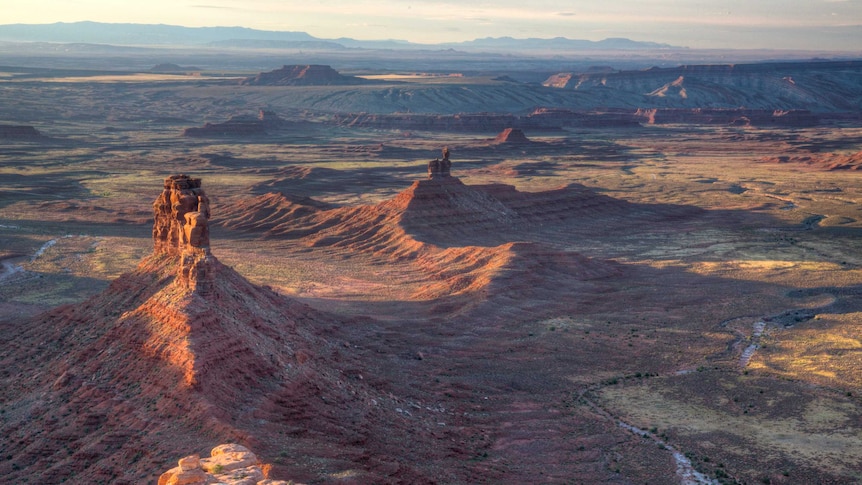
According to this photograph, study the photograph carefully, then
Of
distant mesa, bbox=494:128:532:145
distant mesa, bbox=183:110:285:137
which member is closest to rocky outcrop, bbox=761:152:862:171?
distant mesa, bbox=494:128:532:145

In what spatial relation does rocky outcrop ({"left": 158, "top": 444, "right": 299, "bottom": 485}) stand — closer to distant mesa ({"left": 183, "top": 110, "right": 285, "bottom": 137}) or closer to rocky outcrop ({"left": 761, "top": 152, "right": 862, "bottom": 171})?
rocky outcrop ({"left": 761, "top": 152, "right": 862, "bottom": 171})

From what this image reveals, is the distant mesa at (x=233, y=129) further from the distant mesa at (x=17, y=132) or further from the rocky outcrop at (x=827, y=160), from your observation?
the rocky outcrop at (x=827, y=160)

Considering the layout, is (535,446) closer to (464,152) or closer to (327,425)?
(327,425)

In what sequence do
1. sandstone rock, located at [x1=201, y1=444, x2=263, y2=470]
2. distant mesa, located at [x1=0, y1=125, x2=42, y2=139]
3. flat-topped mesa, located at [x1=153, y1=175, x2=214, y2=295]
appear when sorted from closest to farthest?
sandstone rock, located at [x1=201, y1=444, x2=263, y2=470] → flat-topped mesa, located at [x1=153, y1=175, x2=214, y2=295] → distant mesa, located at [x1=0, y1=125, x2=42, y2=139]

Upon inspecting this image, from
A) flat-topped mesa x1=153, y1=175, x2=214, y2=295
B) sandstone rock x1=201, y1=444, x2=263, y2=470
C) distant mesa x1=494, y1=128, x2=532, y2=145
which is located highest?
flat-topped mesa x1=153, y1=175, x2=214, y2=295

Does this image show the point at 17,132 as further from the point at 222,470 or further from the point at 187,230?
the point at 222,470

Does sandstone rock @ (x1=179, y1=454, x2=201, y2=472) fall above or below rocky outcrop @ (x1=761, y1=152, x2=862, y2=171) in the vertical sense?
above

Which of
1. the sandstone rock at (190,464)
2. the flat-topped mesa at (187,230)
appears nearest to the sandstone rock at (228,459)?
the sandstone rock at (190,464)
